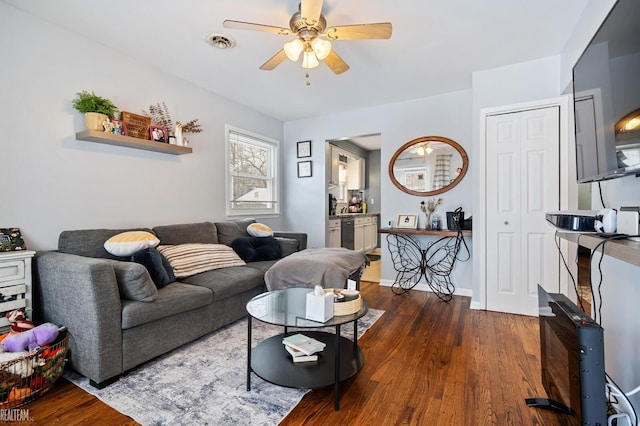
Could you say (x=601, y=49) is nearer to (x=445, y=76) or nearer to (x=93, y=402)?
(x=445, y=76)

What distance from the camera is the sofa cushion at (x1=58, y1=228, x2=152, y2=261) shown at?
228 cm

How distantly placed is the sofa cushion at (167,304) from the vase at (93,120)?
56.5 inches

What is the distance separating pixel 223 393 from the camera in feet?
5.71

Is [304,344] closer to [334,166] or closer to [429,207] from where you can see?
[429,207]

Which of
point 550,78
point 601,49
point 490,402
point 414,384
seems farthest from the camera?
point 550,78

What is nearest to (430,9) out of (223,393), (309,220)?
(223,393)

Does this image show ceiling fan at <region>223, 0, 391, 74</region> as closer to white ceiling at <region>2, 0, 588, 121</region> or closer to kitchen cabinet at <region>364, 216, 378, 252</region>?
white ceiling at <region>2, 0, 588, 121</region>

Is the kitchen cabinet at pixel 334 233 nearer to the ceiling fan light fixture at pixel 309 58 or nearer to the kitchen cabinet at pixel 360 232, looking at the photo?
the kitchen cabinet at pixel 360 232

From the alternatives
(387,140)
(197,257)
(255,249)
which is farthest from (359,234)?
(197,257)

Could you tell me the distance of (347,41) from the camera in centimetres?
256

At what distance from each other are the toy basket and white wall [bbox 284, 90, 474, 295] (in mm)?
3444

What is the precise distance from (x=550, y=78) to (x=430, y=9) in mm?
1644

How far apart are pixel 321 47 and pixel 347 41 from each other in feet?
2.09

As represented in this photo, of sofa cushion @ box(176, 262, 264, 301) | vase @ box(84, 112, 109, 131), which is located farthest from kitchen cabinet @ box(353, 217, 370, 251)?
vase @ box(84, 112, 109, 131)
